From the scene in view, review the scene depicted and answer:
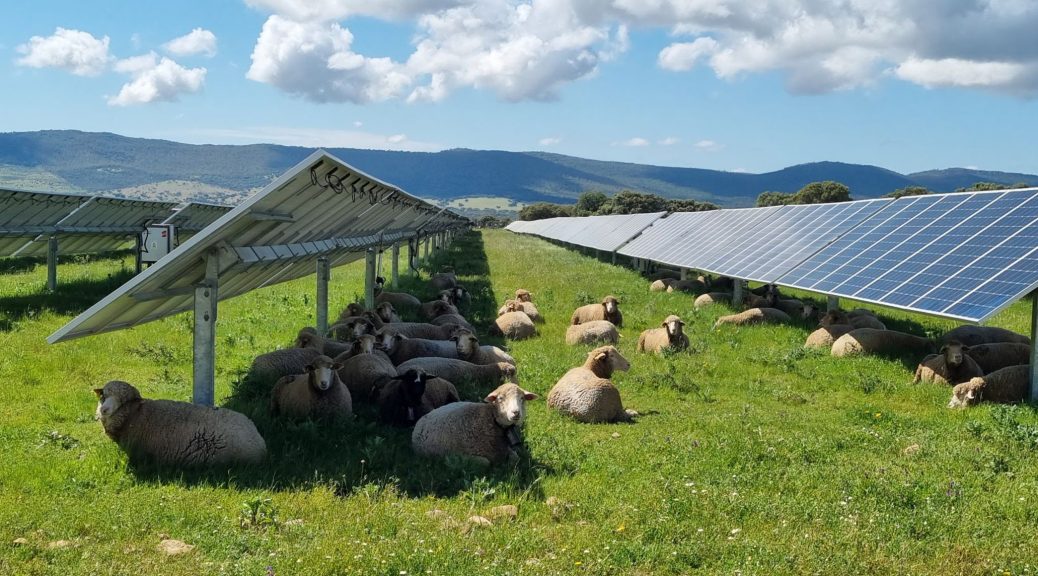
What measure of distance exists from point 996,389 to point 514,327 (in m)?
8.58

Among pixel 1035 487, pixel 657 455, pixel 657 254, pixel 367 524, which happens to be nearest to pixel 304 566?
pixel 367 524

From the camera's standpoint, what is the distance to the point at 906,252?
15383mm

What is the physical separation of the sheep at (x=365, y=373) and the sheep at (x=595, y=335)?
5225 mm

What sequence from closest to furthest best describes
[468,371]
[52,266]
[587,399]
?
1. [587,399]
2. [468,371]
3. [52,266]

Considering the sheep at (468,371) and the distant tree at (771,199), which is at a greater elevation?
the distant tree at (771,199)

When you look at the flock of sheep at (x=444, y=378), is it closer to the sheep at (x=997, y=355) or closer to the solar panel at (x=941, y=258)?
the sheep at (x=997, y=355)

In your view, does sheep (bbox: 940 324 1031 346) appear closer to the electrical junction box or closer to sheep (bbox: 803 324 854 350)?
sheep (bbox: 803 324 854 350)

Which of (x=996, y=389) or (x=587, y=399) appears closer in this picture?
(x=587, y=399)

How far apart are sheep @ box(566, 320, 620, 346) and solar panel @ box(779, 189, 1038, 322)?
3954 millimetres

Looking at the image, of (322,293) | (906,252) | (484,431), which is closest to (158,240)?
(322,293)

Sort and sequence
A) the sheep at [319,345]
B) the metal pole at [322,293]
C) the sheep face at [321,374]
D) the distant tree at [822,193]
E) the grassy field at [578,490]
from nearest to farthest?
the grassy field at [578,490]
the sheep face at [321,374]
the sheep at [319,345]
the metal pole at [322,293]
the distant tree at [822,193]

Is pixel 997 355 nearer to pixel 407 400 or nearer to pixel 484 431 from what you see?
pixel 484 431

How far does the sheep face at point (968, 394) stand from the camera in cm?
1074

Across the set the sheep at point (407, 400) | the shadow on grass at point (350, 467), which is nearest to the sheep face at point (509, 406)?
the shadow on grass at point (350, 467)
